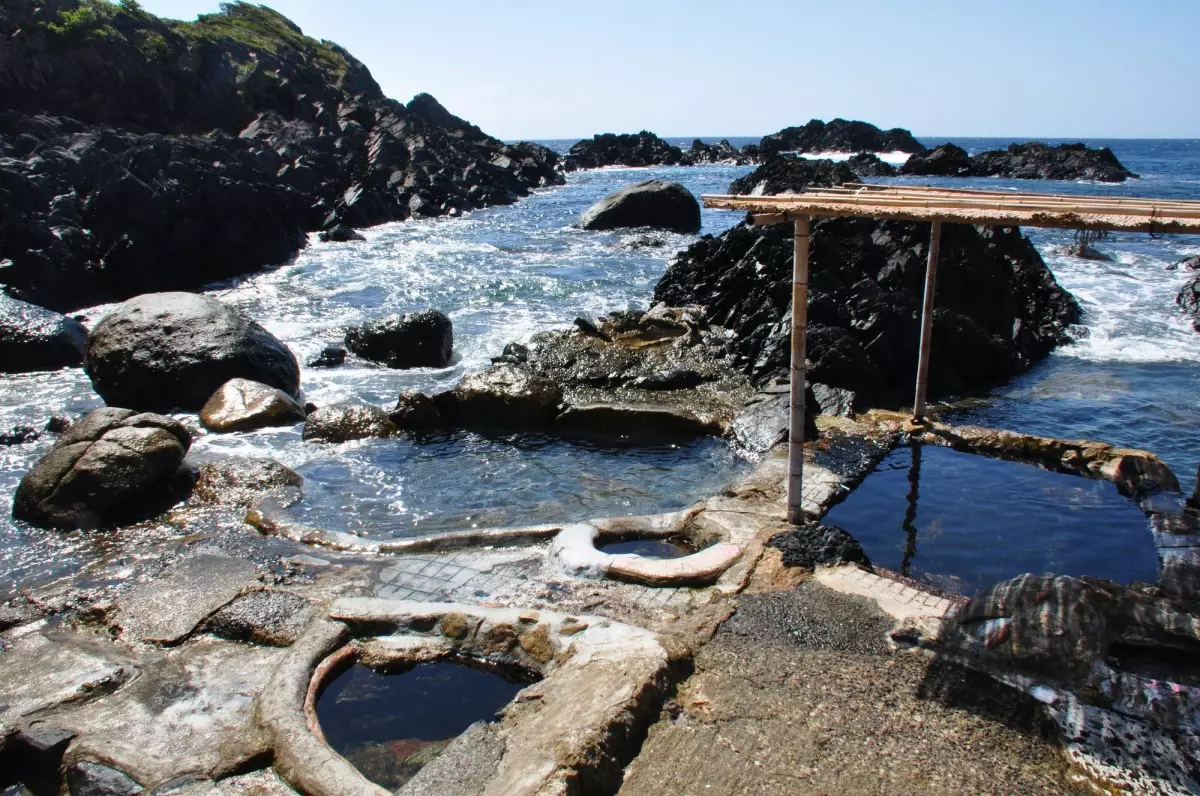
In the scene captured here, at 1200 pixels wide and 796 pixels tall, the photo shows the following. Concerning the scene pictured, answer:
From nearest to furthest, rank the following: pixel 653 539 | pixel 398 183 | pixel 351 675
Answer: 1. pixel 351 675
2. pixel 653 539
3. pixel 398 183

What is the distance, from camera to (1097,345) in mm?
17234

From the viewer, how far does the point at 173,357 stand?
41.5ft

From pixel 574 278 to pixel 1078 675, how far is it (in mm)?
19738

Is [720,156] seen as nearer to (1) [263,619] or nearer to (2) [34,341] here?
(2) [34,341]

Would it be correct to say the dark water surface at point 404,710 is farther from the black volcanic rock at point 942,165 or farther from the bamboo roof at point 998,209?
the black volcanic rock at point 942,165

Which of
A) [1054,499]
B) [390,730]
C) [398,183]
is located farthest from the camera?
[398,183]

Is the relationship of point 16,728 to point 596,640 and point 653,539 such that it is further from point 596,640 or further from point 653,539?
point 653,539

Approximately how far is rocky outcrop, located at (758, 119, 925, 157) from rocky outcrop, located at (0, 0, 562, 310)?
4175 cm

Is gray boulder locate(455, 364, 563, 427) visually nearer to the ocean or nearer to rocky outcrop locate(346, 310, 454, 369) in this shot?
the ocean

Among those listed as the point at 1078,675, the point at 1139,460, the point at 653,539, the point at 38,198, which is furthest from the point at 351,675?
the point at 38,198

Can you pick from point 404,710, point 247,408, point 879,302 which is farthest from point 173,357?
point 879,302

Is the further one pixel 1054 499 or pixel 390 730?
pixel 1054 499

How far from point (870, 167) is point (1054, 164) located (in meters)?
12.4

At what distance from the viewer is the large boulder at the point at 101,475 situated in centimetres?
889
